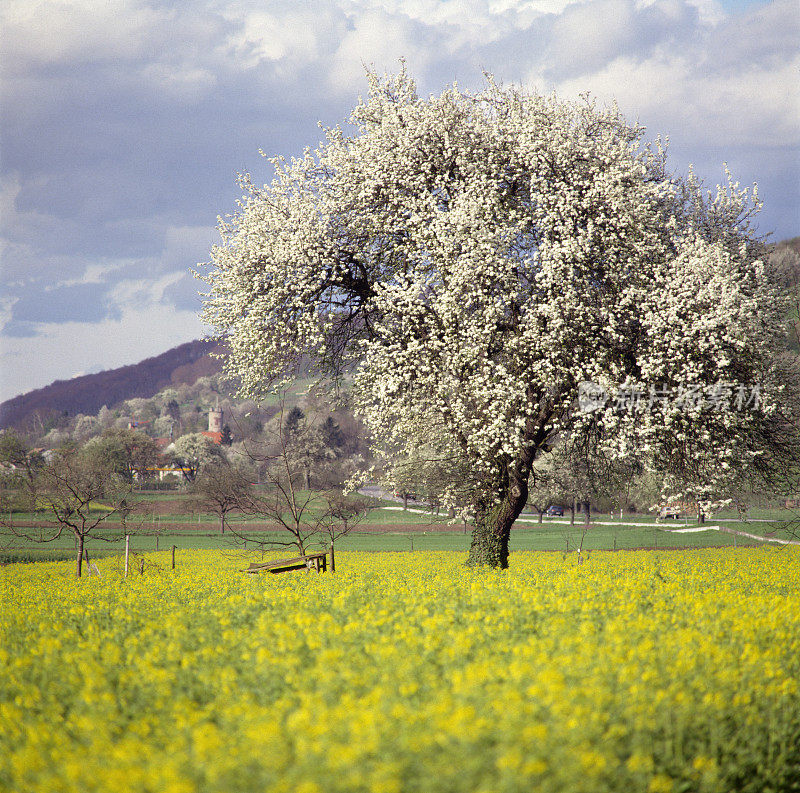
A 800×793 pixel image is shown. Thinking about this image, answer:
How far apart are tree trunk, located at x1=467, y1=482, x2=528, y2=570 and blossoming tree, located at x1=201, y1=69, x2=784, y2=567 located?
0.20ft

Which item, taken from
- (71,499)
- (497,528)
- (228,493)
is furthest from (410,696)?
(228,493)

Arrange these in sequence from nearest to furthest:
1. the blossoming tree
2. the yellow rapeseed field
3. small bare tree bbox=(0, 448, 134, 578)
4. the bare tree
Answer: the yellow rapeseed field → the blossoming tree → small bare tree bbox=(0, 448, 134, 578) → the bare tree

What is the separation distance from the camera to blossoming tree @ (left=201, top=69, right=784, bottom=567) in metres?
17.8

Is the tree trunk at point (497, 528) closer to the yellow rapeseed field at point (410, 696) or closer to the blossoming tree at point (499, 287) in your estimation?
the blossoming tree at point (499, 287)

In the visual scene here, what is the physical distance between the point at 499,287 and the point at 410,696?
46.9 ft

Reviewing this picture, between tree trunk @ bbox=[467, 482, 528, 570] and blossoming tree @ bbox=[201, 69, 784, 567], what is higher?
blossoming tree @ bbox=[201, 69, 784, 567]

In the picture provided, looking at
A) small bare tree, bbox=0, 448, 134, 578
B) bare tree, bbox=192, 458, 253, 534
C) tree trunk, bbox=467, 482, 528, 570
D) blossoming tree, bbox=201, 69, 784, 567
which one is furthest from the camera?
bare tree, bbox=192, 458, 253, 534

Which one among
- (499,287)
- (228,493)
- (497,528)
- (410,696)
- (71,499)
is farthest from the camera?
(228,493)

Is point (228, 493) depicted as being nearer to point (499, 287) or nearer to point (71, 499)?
point (71, 499)

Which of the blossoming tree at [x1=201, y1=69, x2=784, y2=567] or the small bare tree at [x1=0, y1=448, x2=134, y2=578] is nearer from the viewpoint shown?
the blossoming tree at [x1=201, y1=69, x2=784, y2=567]

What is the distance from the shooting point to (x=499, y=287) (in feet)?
60.8

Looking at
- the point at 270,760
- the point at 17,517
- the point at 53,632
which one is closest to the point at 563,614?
the point at 270,760

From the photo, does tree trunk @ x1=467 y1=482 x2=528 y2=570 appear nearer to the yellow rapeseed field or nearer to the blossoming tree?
the blossoming tree

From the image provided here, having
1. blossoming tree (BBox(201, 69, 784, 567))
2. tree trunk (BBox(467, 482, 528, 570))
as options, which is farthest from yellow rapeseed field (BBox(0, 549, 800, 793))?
tree trunk (BBox(467, 482, 528, 570))
